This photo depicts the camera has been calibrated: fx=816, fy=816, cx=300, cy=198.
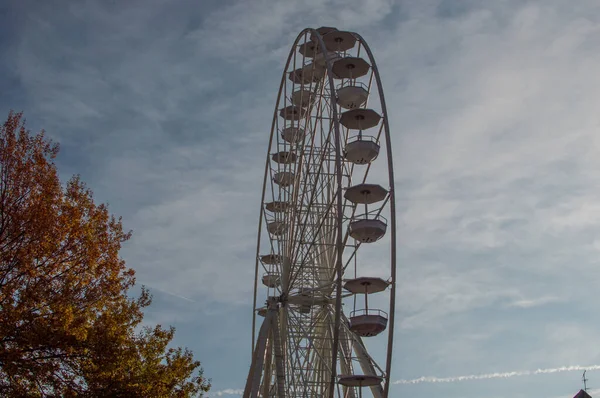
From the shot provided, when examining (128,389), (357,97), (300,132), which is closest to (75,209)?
(128,389)

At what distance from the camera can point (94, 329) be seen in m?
22.0

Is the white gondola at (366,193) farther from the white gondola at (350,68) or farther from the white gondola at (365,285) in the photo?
the white gondola at (350,68)

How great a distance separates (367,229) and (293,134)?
8.92 metres

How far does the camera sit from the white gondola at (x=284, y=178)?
1474 inches

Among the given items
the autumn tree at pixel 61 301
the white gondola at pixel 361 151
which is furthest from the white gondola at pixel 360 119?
the autumn tree at pixel 61 301

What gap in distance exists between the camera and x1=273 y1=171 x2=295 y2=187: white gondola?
123ft

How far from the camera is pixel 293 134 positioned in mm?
36844

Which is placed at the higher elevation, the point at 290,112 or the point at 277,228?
the point at 290,112

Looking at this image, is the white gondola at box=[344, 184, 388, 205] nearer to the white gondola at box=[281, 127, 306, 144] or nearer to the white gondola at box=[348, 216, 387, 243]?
the white gondola at box=[348, 216, 387, 243]

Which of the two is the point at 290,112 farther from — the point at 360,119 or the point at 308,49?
the point at 360,119

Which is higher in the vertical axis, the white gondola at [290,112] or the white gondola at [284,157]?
the white gondola at [290,112]

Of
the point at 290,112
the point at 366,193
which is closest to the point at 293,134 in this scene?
the point at 290,112

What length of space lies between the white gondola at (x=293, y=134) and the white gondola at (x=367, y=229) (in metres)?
6.60

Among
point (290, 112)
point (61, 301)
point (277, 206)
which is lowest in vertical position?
point (61, 301)
